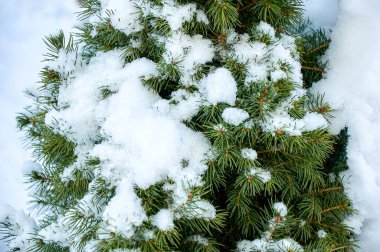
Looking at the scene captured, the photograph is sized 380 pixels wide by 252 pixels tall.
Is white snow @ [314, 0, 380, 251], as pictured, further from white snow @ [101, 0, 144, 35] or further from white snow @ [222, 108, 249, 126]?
white snow @ [101, 0, 144, 35]

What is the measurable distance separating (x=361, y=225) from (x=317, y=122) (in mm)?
455

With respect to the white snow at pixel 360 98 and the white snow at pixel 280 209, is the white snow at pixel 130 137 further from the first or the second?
the white snow at pixel 360 98

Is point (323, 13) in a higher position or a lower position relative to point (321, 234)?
higher

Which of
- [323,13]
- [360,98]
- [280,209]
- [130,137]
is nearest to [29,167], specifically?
[130,137]

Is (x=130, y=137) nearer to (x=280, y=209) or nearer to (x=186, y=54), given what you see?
(x=186, y=54)

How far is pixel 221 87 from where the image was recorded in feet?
4.00

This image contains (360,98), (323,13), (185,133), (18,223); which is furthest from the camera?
(323,13)

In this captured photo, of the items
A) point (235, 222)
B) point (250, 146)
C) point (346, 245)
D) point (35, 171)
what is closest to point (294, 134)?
point (250, 146)

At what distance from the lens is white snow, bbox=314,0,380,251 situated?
1.43m

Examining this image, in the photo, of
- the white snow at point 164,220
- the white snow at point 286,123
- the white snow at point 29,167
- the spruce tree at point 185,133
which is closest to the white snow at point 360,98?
the spruce tree at point 185,133

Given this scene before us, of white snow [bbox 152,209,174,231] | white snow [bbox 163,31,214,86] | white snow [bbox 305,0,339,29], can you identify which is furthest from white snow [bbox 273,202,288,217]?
white snow [bbox 305,0,339,29]

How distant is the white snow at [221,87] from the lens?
1.22m

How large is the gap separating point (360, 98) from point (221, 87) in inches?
23.4

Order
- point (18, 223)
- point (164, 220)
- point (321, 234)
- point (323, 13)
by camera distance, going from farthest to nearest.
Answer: point (323, 13) < point (18, 223) < point (321, 234) < point (164, 220)
